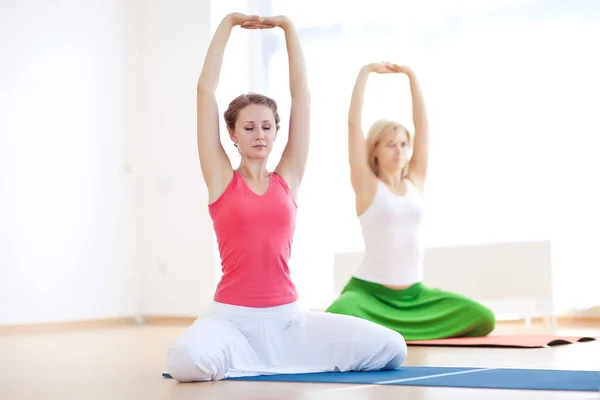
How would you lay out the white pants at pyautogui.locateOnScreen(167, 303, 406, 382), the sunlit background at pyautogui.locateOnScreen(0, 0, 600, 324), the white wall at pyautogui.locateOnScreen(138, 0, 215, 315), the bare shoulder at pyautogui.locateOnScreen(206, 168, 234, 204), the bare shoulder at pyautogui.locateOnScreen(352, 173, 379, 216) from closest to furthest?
1. the white pants at pyautogui.locateOnScreen(167, 303, 406, 382)
2. the bare shoulder at pyautogui.locateOnScreen(206, 168, 234, 204)
3. the bare shoulder at pyautogui.locateOnScreen(352, 173, 379, 216)
4. the sunlit background at pyautogui.locateOnScreen(0, 0, 600, 324)
5. the white wall at pyautogui.locateOnScreen(138, 0, 215, 315)

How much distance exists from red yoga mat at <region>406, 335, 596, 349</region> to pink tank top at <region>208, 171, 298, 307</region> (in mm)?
1530

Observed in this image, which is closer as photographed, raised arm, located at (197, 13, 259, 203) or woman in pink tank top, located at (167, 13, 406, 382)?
woman in pink tank top, located at (167, 13, 406, 382)

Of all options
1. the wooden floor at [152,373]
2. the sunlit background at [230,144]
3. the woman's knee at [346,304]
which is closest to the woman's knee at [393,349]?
the wooden floor at [152,373]

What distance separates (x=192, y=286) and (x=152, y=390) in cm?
504

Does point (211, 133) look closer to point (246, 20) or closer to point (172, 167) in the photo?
point (246, 20)

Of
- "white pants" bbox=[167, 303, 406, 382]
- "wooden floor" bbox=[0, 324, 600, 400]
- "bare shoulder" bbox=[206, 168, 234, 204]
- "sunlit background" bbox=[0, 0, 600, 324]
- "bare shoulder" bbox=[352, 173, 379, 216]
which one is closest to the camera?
"wooden floor" bbox=[0, 324, 600, 400]

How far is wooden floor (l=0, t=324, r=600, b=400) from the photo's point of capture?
2400mm

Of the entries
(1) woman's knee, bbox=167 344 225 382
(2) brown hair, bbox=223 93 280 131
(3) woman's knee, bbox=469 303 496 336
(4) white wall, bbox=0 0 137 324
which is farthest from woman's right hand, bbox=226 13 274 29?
(4) white wall, bbox=0 0 137 324

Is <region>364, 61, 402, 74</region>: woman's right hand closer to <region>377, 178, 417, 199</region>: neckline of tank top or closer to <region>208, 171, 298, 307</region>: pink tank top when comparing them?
<region>377, 178, 417, 199</region>: neckline of tank top

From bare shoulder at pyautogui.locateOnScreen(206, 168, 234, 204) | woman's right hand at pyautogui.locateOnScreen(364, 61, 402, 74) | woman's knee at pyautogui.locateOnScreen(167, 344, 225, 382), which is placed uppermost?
woman's right hand at pyautogui.locateOnScreen(364, 61, 402, 74)

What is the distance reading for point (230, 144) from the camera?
7973mm

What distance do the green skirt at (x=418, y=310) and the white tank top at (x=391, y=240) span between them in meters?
0.06

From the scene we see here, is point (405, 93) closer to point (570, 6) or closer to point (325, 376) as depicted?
point (570, 6)

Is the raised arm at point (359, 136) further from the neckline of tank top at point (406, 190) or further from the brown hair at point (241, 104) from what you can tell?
the brown hair at point (241, 104)
